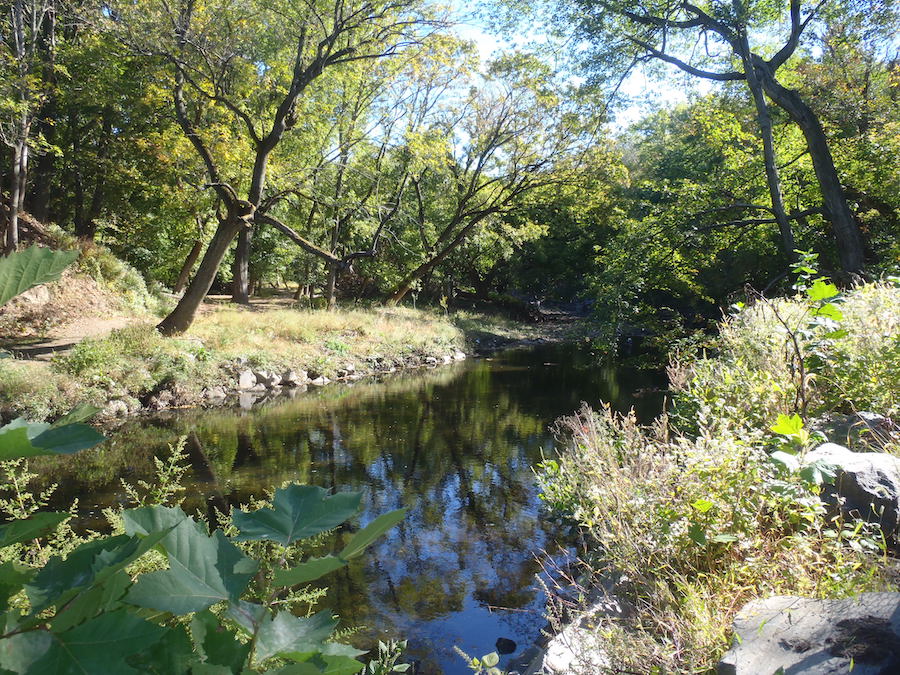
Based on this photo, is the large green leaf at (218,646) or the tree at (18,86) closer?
the large green leaf at (218,646)

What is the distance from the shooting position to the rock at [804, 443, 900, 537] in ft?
10.4

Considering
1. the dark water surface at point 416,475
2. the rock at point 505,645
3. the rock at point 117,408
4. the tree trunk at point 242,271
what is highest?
the tree trunk at point 242,271

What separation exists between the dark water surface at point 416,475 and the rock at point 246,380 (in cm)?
147

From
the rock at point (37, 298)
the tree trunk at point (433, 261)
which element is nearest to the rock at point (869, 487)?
the rock at point (37, 298)

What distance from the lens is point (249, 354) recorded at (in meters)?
16.4

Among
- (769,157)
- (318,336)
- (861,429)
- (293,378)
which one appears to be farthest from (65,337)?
(861,429)

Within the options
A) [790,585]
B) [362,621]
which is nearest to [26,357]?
[362,621]

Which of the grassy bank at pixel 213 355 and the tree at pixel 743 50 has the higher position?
the tree at pixel 743 50

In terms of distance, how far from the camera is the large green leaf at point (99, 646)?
0.55 meters

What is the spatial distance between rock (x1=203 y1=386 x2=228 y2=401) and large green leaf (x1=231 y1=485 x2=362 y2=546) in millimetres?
14687

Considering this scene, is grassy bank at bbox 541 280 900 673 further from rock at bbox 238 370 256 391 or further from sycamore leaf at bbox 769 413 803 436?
rock at bbox 238 370 256 391

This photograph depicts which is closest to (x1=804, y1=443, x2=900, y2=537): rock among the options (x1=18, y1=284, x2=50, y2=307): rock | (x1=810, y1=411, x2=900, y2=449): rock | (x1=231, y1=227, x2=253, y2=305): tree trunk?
(x1=810, y1=411, x2=900, y2=449): rock

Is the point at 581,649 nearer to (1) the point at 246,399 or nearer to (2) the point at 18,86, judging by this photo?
(1) the point at 246,399

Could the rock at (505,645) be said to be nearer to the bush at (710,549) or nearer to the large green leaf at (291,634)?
the bush at (710,549)
